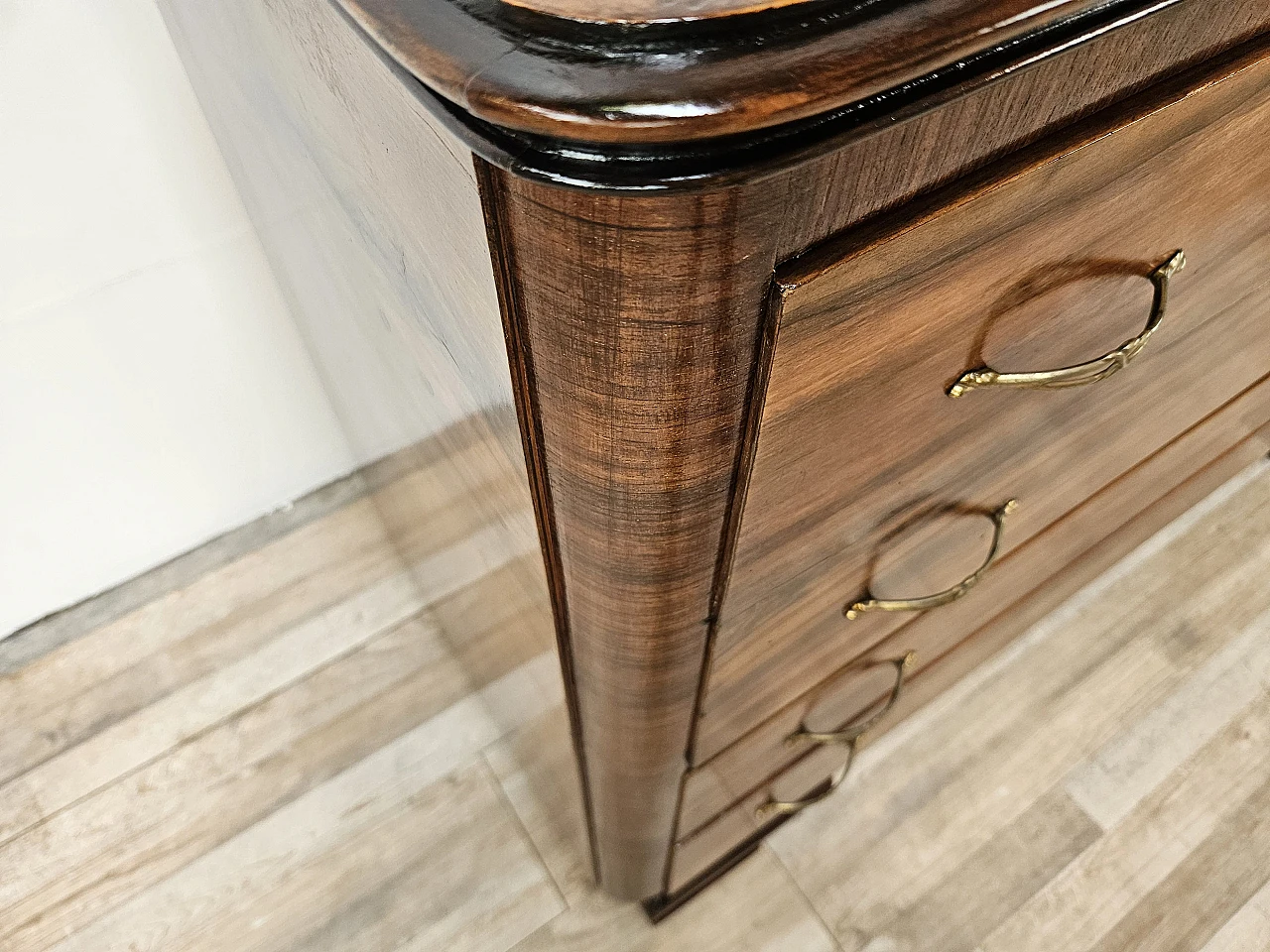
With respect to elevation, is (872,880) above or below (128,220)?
below

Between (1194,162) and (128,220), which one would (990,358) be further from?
(128,220)

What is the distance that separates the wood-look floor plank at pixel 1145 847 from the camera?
83cm

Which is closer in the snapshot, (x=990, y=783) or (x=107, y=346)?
(x=107, y=346)

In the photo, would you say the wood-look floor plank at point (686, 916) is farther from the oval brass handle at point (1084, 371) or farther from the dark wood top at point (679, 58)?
the dark wood top at point (679, 58)

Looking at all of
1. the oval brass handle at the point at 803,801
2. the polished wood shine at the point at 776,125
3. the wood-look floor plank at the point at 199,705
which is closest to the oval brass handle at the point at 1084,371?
the polished wood shine at the point at 776,125

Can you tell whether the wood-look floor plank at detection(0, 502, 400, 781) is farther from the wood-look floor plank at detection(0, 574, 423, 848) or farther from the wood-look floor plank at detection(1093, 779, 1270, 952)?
the wood-look floor plank at detection(1093, 779, 1270, 952)

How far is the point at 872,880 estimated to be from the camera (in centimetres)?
85

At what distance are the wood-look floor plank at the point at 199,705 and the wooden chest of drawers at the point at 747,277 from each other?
48cm

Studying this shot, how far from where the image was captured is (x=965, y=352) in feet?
1.06

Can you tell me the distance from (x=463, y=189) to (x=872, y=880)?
2.67 feet

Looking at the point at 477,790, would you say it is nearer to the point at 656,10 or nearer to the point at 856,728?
the point at 856,728

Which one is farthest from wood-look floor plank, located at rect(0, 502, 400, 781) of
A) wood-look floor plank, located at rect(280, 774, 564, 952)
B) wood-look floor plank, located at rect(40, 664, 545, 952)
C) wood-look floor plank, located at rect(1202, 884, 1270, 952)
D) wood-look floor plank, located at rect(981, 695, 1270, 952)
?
wood-look floor plank, located at rect(1202, 884, 1270, 952)

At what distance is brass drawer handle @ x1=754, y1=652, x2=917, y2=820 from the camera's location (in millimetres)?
630

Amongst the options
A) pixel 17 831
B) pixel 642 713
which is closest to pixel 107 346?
pixel 17 831
